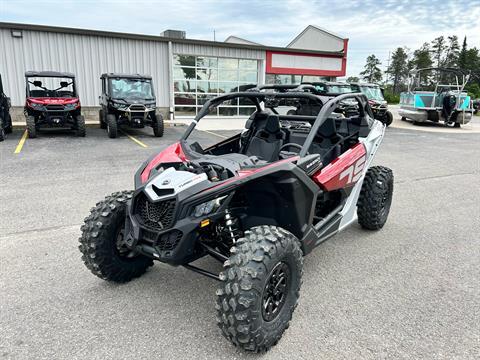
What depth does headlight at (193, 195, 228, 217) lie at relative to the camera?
2.55m

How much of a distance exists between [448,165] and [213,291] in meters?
7.76

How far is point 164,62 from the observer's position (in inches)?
695

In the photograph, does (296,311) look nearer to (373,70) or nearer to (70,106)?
(70,106)

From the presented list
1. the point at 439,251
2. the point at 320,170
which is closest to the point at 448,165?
the point at 439,251

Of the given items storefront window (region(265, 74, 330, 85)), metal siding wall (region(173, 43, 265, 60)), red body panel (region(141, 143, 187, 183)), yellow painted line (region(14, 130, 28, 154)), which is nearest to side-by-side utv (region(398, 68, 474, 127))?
storefront window (region(265, 74, 330, 85))

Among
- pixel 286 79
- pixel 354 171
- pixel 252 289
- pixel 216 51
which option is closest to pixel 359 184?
pixel 354 171

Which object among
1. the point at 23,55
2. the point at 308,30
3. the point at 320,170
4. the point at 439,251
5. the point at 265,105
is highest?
the point at 308,30

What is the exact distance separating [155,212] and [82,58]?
15.6 metres

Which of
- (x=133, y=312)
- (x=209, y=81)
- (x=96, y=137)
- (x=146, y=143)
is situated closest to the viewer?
(x=133, y=312)

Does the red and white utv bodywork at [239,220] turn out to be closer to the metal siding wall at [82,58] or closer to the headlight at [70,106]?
the headlight at [70,106]

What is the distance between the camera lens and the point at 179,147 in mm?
3533

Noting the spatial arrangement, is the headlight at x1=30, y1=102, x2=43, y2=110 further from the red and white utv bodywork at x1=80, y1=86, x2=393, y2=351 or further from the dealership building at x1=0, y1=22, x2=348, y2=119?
the red and white utv bodywork at x1=80, y1=86, x2=393, y2=351

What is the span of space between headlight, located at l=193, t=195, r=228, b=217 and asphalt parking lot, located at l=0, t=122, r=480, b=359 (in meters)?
0.83

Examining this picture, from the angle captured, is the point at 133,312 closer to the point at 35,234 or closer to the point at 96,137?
the point at 35,234
